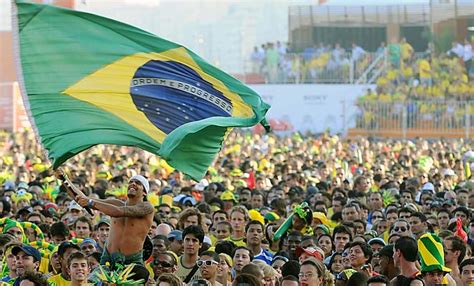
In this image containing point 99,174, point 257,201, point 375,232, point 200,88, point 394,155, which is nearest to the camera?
point 200,88

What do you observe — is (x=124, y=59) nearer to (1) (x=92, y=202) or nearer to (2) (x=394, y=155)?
(1) (x=92, y=202)

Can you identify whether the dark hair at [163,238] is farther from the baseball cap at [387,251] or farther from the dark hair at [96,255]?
the baseball cap at [387,251]

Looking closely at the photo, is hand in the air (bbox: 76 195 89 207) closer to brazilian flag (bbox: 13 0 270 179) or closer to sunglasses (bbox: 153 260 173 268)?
brazilian flag (bbox: 13 0 270 179)

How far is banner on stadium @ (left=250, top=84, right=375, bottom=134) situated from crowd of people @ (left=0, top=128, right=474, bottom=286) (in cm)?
1932

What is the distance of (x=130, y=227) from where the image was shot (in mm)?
11828

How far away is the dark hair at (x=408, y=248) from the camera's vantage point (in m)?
11.0

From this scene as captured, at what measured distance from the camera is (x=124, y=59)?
12.3 m

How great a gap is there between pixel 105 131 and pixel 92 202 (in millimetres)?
672

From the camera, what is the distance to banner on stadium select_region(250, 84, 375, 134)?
4497 centimetres

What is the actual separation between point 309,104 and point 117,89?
34074mm

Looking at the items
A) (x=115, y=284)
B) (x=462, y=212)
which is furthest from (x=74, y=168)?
(x=115, y=284)

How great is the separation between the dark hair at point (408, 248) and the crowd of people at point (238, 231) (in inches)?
0.4

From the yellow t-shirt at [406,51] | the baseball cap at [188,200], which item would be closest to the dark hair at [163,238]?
the baseball cap at [188,200]

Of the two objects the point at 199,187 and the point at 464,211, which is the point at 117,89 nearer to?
the point at 464,211
